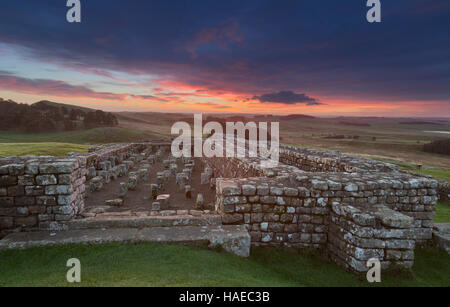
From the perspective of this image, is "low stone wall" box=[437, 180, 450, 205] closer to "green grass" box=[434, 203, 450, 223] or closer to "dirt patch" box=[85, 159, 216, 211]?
"green grass" box=[434, 203, 450, 223]

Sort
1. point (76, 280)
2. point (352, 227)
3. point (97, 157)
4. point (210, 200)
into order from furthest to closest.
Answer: point (97, 157) < point (210, 200) < point (352, 227) < point (76, 280)

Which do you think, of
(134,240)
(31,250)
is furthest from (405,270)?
(31,250)

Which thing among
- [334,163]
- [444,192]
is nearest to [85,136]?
[334,163]

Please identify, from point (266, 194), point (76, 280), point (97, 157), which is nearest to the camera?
point (76, 280)

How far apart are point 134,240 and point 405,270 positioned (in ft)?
16.6

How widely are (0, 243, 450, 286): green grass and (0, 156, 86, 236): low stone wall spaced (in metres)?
0.80

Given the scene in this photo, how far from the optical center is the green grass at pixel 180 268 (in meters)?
3.47

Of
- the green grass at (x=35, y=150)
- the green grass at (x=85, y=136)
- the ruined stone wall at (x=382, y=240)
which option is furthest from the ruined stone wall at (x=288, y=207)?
the green grass at (x=85, y=136)

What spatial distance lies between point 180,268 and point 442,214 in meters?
10.5

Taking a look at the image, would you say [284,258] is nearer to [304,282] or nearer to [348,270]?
[304,282]

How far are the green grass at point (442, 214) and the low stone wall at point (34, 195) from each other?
11061 mm

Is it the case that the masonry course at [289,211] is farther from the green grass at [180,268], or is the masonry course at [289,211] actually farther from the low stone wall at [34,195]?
the green grass at [180,268]

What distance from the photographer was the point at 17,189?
488cm

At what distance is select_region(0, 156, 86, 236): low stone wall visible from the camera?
4.86 metres
